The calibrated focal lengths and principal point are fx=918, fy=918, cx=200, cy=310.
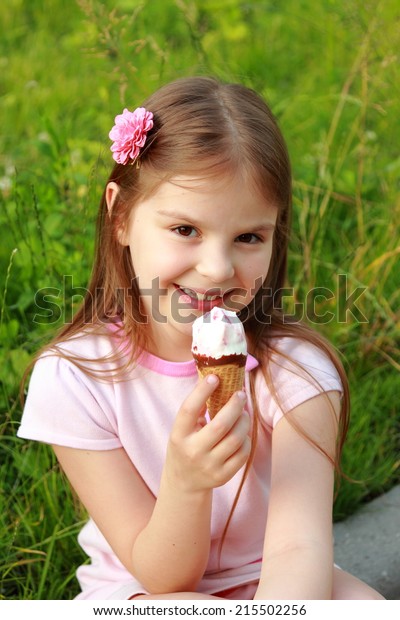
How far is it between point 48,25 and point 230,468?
146 inches

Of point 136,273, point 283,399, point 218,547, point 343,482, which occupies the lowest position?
point 343,482

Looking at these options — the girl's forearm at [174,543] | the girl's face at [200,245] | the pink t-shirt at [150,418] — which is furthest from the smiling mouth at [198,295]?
the girl's forearm at [174,543]

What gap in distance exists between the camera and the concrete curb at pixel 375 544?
221cm

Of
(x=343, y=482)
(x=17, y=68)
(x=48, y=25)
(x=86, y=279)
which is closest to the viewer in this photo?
(x=343, y=482)

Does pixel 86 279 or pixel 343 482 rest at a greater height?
pixel 86 279

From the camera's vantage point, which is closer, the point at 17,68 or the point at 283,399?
the point at 283,399

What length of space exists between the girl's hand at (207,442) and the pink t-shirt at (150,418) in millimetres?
287

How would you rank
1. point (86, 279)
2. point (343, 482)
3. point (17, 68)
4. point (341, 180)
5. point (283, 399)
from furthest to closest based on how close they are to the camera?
1. point (17, 68)
2. point (341, 180)
3. point (86, 279)
4. point (343, 482)
5. point (283, 399)

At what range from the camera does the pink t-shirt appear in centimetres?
184

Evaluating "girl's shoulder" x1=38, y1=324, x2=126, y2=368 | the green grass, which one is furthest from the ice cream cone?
the green grass

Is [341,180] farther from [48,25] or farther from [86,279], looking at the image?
[48,25]

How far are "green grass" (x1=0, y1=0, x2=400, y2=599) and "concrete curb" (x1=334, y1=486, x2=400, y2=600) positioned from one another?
53 mm

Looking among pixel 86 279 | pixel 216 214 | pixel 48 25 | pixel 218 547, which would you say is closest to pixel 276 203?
pixel 216 214

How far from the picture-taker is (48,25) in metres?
4.73
